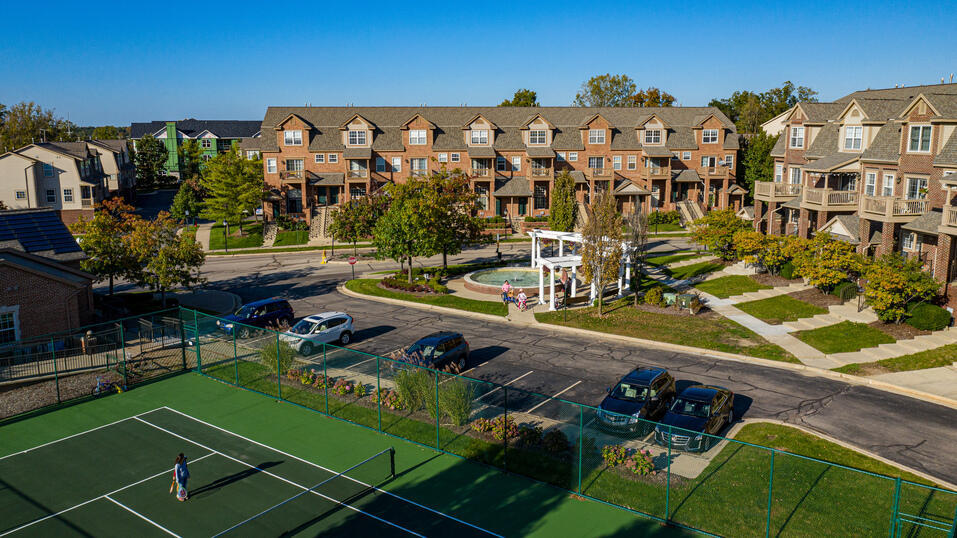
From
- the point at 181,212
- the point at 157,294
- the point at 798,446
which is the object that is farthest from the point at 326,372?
the point at 181,212

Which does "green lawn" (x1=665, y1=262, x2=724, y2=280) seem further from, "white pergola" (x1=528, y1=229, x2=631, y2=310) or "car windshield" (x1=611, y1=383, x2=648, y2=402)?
"car windshield" (x1=611, y1=383, x2=648, y2=402)

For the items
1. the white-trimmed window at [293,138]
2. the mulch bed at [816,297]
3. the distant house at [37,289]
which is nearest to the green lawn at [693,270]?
the mulch bed at [816,297]

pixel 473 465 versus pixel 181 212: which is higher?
pixel 181 212

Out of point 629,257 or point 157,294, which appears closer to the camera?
point 629,257

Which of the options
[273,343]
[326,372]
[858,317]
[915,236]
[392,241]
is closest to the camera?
[326,372]

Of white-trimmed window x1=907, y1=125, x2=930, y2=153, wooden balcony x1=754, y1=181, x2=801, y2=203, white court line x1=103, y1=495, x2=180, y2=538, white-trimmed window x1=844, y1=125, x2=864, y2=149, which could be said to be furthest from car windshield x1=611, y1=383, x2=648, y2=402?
wooden balcony x1=754, y1=181, x2=801, y2=203

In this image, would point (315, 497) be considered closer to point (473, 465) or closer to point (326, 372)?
point (473, 465)
